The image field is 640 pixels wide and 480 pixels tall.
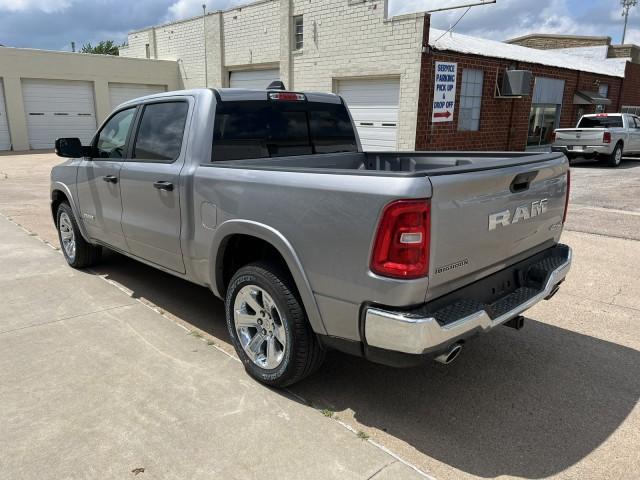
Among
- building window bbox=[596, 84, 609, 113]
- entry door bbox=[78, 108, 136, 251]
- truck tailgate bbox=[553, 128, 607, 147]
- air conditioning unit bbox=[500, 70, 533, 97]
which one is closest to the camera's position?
entry door bbox=[78, 108, 136, 251]

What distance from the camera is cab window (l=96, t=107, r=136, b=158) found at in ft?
15.3

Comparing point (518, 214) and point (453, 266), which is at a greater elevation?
point (518, 214)

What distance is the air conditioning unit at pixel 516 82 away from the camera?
16.7 m

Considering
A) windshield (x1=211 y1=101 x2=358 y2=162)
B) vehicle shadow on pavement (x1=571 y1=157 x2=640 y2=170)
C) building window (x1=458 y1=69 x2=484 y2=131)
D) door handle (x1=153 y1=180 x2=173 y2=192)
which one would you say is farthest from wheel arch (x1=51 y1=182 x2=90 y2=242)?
vehicle shadow on pavement (x1=571 y1=157 x2=640 y2=170)

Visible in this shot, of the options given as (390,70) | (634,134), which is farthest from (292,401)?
(634,134)

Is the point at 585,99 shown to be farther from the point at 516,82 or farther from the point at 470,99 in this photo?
the point at 470,99

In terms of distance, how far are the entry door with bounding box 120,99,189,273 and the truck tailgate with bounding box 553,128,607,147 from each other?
54.0ft

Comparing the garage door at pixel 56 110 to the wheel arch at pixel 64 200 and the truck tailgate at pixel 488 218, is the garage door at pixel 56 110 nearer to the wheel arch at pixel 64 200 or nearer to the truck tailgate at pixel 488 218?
the wheel arch at pixel 64 200

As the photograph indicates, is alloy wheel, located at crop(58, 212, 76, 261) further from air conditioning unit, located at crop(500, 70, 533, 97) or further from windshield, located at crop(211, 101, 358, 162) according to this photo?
air conditioning unit, located at crop(500, 70, 533, 97)

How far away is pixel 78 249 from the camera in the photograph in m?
5.78

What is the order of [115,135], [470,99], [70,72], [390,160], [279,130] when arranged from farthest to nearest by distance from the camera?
[70,72], [470,99], [115,135], [390,160], [279,130]

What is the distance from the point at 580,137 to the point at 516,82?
288 centimetres

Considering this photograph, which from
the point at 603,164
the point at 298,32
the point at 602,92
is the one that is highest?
the point at 298,32

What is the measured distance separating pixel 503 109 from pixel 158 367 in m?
17.1
